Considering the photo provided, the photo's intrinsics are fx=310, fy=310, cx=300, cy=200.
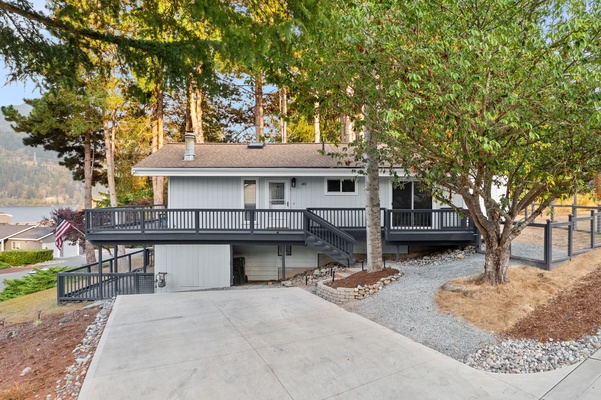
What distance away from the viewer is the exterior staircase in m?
9.86

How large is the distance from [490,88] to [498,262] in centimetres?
356

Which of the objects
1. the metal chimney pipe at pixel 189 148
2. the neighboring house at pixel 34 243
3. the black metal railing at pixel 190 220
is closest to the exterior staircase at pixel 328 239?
the black metal railing at pixel 190 220

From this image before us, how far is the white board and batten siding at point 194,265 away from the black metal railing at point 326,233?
3579 millimetres

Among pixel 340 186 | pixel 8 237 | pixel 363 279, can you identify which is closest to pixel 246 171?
pixel 340 186

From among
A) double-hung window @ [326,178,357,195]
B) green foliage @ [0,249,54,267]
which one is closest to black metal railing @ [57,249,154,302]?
double-hung window @ [326,178,357,195]

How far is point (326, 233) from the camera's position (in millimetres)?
10383

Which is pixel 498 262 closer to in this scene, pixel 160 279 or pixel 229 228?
pixel 229 228

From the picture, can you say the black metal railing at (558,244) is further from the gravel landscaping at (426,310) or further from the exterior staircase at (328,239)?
the exterior staircase at (328,239)

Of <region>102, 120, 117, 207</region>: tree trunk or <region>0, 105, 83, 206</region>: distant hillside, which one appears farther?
<region>0, 105, 83, 206</region>: distant hillside

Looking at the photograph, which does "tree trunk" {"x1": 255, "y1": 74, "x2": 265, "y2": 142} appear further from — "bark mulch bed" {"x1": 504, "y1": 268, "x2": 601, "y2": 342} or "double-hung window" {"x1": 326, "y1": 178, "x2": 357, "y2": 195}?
"bark mulch bed" {"x1": 504, "y1": 268, "x2": 601, "y2": 342}

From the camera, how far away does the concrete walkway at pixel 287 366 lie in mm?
3652

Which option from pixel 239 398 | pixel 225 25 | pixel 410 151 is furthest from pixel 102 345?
pixel 410 151

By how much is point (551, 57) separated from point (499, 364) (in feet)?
15.2

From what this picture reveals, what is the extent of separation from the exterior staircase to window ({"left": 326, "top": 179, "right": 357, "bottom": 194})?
6.63 ft
